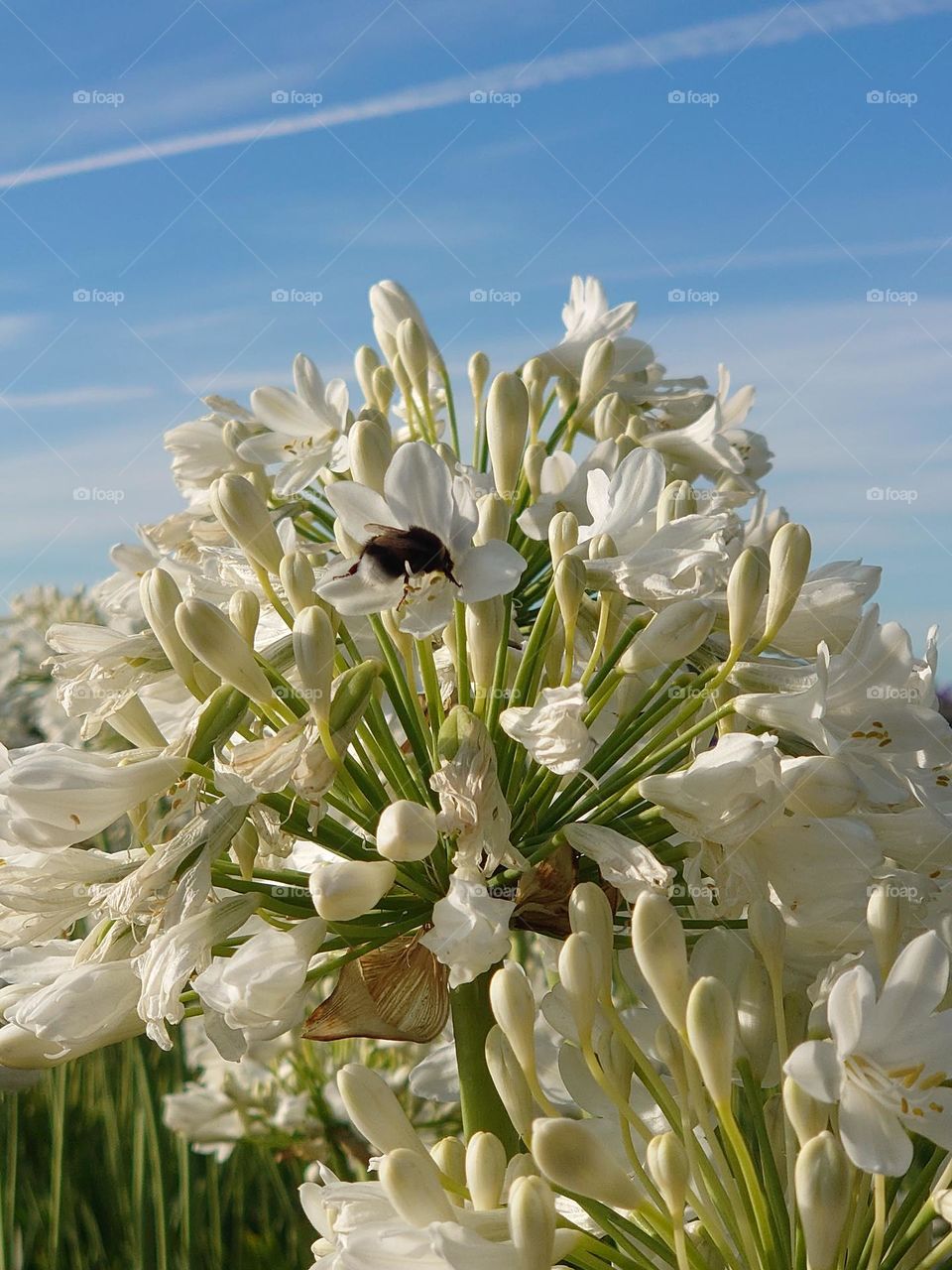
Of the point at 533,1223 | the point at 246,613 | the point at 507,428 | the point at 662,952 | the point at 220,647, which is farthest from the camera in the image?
the point at 507,428

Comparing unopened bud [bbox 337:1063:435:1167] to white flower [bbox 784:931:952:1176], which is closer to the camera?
white flower [bbox 784:931:952:1176]

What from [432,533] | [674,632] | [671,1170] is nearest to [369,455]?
[432,533]

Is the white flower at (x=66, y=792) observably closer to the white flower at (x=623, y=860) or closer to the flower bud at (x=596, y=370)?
the white flower at (x=623, y=860)

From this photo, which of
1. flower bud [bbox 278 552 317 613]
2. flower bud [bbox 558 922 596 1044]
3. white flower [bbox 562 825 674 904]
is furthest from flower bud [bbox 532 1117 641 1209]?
flower bud [bbox 278 552 317 613]

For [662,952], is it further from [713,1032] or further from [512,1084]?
[512,1084]

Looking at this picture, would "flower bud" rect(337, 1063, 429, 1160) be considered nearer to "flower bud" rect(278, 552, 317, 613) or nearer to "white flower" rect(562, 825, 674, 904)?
"white flower" rect(562, 825, 674, 904)

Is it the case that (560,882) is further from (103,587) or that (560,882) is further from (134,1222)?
(134,1222)
